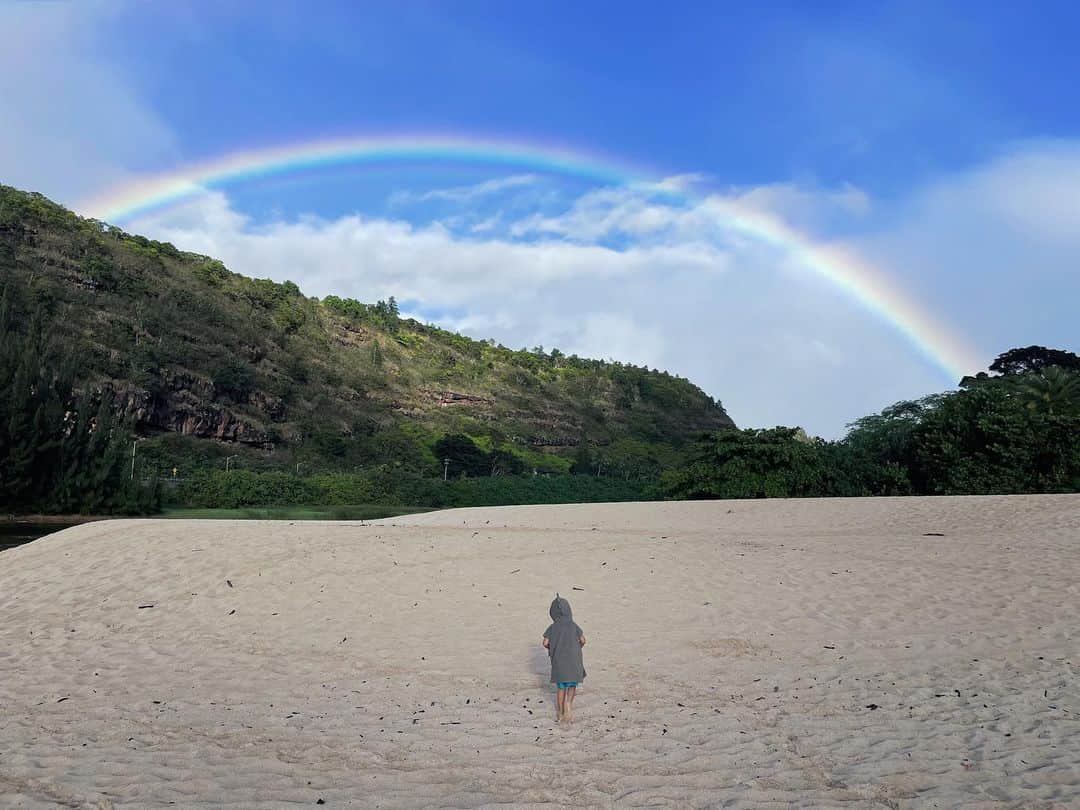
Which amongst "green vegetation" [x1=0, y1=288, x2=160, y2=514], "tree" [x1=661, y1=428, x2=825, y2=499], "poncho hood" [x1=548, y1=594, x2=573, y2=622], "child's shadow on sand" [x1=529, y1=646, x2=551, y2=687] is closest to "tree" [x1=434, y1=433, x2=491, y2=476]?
"green vegetation" [x1=0, y1=288, x2=160, y2=514]

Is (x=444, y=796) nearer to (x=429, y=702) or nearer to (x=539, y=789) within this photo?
(x=539, y=789)

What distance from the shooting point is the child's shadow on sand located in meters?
9.25

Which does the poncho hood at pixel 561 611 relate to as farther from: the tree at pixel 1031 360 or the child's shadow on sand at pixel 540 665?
the tree at pixel 1031 360

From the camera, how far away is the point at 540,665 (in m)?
9.83

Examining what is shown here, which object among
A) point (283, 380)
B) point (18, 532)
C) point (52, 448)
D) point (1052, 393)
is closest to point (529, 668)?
point (18, 532)

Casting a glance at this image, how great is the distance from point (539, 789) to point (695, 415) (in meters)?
163

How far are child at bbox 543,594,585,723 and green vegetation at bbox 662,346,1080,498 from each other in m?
32.4

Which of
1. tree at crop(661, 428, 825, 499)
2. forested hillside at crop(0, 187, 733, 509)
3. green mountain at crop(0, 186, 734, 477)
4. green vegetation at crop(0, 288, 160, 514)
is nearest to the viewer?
tree at crop(661, 428, 825, 499)

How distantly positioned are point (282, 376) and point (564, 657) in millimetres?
123741

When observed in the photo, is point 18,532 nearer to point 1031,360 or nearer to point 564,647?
point 564,647

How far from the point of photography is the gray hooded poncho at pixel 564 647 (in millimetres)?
7527

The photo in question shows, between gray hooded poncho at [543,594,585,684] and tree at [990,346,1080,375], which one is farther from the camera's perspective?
tree at [990,346,1080,375]

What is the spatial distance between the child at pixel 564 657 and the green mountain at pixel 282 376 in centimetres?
7603

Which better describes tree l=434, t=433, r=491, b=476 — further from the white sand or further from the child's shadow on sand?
the child's shadow on sand
